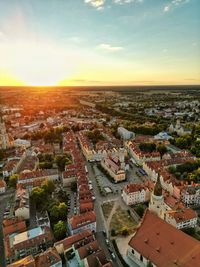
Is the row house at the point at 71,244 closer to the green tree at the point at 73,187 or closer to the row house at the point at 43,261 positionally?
the row house at the point at 43,261

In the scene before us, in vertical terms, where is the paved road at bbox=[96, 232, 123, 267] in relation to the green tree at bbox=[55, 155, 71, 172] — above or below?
below

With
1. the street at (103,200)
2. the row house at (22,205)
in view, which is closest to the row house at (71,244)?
the street at (103,200)

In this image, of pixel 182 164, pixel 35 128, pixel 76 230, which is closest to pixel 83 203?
pixel 76 230

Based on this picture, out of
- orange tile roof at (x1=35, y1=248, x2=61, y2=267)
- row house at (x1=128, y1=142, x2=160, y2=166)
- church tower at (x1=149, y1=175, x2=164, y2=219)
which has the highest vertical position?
church tower at (x1=149, y1=175, x2=164, y2=219)

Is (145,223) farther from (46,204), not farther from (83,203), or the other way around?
(46,204)

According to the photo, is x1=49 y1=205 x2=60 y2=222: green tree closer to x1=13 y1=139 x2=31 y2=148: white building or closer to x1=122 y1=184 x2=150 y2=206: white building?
x1=122 y1=184 x2=150 y2=206: white building

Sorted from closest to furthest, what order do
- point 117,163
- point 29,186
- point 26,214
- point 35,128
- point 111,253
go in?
point 111,253 → point 26,214 → point 29,186 → point 117,163 → point 35,128

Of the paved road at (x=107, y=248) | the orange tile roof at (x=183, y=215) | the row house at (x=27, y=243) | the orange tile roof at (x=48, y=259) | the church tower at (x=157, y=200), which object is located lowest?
the paved road at (x=107, y=248)

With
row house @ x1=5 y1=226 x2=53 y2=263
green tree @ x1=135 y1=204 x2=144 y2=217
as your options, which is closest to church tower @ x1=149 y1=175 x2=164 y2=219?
green tree @ x1=135 y1=204 x2=144 y2=217
